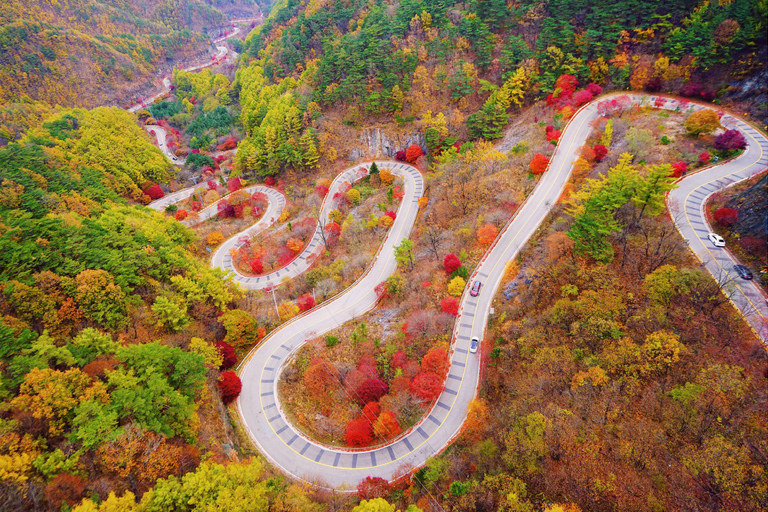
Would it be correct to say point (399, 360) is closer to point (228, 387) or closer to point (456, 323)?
point (456, 323)

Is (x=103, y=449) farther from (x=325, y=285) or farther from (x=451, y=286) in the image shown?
(x=451, y=286)

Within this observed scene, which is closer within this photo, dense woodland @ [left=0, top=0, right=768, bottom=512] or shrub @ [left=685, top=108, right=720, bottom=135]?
dense woodland @ [left=0, top=0, right=768, bottom=512]

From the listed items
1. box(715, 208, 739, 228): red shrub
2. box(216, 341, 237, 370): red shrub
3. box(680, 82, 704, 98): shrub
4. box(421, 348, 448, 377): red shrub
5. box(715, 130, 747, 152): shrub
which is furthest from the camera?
box(680, 82, 704, 98): shrub

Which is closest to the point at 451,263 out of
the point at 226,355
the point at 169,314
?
the point at 226,355

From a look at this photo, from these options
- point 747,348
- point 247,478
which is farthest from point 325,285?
point 747,348

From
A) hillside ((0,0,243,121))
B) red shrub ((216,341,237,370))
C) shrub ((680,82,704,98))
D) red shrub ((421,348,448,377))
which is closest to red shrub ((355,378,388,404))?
red shrub ((421,348,448,377))

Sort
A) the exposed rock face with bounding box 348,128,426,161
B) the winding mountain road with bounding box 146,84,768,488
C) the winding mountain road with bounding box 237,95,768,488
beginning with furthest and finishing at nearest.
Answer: the exposed rock face with bounding box 348,128,426,161
the winding mountain road with bounding box 237,95,768,488
the winding mountain road with bounding box 146,84,768,488

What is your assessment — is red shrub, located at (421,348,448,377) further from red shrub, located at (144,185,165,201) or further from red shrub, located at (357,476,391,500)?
red shrub, located at (144,185,165,201)

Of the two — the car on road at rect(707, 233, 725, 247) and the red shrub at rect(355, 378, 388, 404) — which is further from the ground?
the car on road at rect(707, 233, 725, 247)

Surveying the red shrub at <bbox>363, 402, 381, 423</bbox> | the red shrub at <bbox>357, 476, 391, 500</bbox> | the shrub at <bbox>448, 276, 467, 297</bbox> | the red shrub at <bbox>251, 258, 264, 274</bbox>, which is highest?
the shrub at <bbox>448, 276, 467, 297</bbox>
